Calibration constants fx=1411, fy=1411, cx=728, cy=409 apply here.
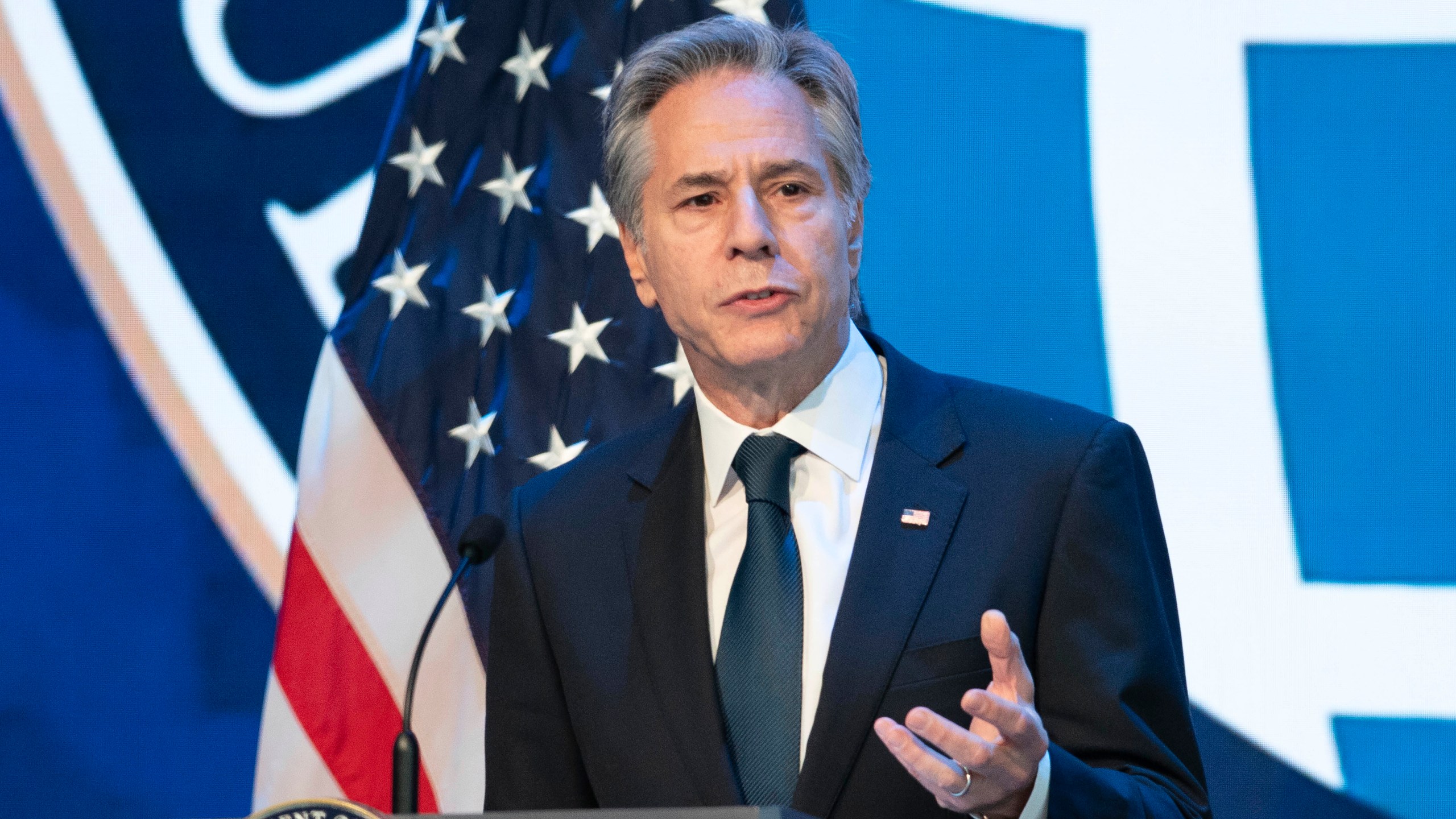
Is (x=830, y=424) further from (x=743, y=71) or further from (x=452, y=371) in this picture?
(x=452, y=371)

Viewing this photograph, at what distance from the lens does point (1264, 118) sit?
2.80 m

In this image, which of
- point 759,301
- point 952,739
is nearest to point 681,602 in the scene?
point 759,301

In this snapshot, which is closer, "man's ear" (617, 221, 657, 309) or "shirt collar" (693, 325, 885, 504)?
"shirt collar" (693, 325, 885, 504)

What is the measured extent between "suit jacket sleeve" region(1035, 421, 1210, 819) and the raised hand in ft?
0.72

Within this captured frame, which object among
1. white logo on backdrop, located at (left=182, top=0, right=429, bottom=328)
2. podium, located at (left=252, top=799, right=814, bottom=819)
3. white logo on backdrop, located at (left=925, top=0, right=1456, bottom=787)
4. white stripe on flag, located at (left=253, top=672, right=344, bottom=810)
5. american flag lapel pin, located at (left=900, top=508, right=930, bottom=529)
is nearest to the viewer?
podium, located at (left=252, top=799, right=814, bottom=819)

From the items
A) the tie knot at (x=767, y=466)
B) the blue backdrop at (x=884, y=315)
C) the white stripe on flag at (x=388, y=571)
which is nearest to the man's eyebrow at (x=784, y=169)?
the tie knot at (x=767, y=466)

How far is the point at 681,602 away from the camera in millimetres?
1760

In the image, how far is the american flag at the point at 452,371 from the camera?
283 cm

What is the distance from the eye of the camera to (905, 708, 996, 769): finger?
1.15 m

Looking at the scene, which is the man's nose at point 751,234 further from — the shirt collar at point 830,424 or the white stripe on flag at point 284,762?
the white stripe on flag at point 284,762

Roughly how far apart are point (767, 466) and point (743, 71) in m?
0.57

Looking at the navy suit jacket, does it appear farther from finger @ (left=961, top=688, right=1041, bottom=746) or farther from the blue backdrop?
the blue backdrop

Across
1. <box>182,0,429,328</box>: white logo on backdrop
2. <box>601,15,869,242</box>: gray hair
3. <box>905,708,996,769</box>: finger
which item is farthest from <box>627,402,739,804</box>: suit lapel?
<box>182,0,429,328</box>: white logo on backdrop

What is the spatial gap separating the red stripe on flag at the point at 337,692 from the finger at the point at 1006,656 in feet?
5.75
